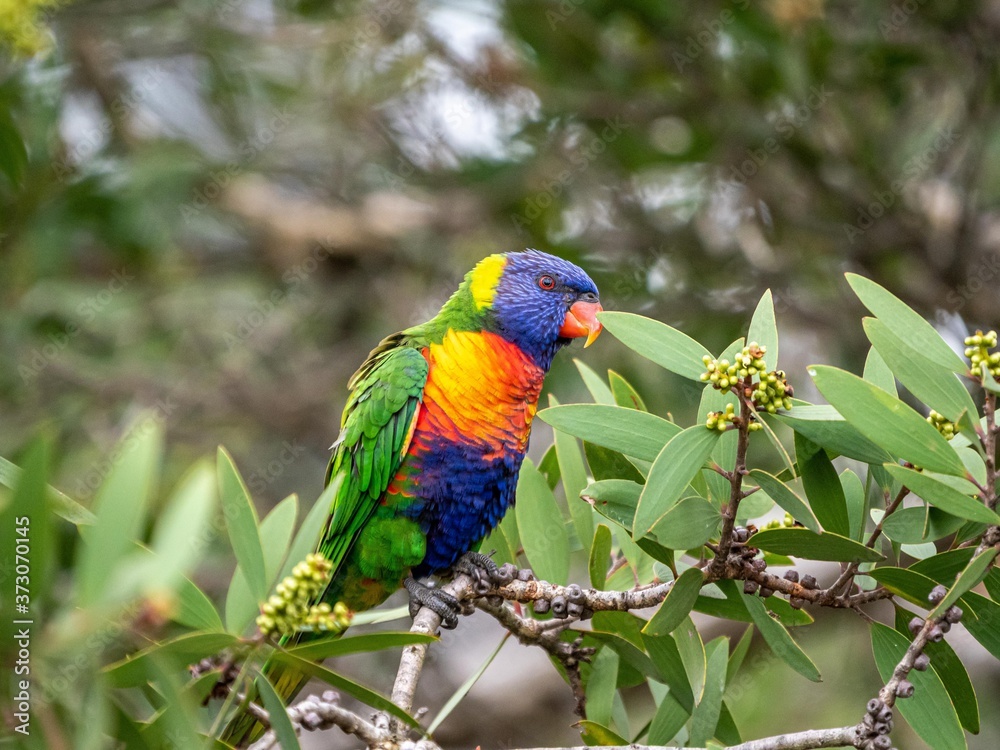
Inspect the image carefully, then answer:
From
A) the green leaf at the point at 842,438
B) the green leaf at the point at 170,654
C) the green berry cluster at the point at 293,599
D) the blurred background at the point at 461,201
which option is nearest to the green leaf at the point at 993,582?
the green leaf at the point at 842,438

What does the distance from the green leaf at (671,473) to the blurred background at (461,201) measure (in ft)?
7.09

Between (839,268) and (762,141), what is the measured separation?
30.3 inches

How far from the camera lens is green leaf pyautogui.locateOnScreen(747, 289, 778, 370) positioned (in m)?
1.45

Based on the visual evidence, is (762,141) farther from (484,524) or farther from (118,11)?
(118,11)

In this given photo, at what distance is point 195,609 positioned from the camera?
1238 millimetres

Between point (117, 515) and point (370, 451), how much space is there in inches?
60.7

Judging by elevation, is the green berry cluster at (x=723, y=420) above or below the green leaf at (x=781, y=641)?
above

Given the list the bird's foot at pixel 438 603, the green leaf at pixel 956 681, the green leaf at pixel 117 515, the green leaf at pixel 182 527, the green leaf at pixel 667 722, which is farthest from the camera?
the bird's foot at pixel 438 603

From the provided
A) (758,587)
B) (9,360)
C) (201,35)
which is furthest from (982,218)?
(9,360)

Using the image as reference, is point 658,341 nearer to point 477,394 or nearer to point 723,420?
point 723,420

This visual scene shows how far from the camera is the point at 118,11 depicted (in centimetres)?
414

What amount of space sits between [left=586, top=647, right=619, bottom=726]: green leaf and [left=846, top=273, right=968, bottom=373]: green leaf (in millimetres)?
904

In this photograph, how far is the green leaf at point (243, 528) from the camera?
4.08ft

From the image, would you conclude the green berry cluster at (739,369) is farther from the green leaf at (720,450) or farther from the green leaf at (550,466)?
the green leaf at (550,466)
